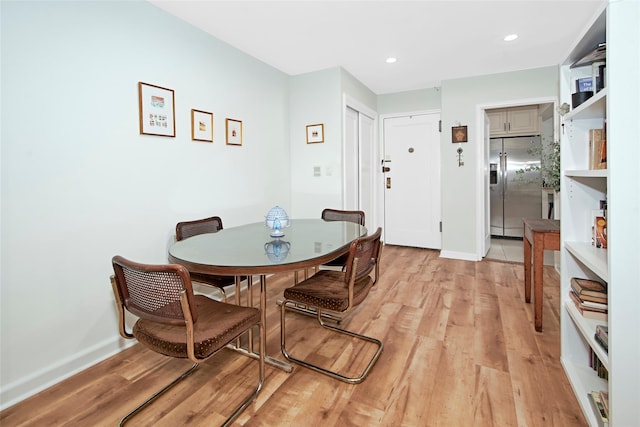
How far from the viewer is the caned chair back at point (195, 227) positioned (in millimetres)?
2193

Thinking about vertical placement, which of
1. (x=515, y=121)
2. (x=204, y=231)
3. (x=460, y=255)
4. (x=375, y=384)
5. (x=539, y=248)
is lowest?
(x=375, y=384)

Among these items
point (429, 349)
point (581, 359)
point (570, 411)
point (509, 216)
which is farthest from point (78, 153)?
point (509, 216)

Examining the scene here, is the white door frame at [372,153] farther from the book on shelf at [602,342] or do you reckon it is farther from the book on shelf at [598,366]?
the book on shelf at [602,342]

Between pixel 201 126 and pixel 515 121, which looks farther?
pixel 515 121

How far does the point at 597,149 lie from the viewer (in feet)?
4.98

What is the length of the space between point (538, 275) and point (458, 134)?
2.44m

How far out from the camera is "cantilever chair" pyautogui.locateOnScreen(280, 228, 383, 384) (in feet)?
5.31

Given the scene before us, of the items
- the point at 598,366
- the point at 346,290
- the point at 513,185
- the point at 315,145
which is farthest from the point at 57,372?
the point at 513,185

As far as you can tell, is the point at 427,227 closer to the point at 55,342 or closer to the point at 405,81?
the point at 405,81

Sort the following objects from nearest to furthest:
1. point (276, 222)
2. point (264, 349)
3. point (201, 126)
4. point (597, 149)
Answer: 1. point (597, 149)
2. point (264, 349)
3. point (276, 222)
4. point (201, 126)

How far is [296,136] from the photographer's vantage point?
386cm

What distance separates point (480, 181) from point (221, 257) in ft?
11.9

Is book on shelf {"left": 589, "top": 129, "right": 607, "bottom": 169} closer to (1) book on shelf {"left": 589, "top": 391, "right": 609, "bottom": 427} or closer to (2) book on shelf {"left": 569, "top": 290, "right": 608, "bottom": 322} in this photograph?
(2) book on shelf {"left": 569, "top": 290, "right": 608, "bottom": 322}

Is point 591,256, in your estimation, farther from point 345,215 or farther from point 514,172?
point 514,172
